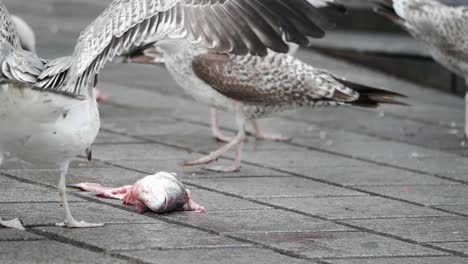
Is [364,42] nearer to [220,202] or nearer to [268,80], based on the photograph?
[268,80]

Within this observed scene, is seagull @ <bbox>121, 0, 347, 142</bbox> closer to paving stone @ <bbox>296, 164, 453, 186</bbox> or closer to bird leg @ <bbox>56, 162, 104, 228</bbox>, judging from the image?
paving stone @ <bbox>296, 164, 453, 186</bbox>

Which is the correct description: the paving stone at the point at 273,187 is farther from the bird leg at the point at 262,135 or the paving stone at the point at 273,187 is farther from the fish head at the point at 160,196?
the bird leg at the point at 262,135

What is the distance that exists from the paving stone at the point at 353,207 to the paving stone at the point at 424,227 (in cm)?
14

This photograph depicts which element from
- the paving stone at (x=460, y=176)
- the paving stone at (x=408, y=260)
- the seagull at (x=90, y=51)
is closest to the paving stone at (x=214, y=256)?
the paving stone at (x=408, y=260)

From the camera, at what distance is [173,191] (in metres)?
6.71

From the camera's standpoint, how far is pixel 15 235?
5.98 meters

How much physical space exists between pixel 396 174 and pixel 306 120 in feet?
7.57

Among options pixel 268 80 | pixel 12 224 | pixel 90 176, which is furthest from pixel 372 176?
pixel 12 224

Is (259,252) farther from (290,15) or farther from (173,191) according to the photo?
(290,15)

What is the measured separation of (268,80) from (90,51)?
2.51m

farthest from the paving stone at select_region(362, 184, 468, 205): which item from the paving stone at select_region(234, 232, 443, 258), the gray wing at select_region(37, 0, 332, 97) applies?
the gray wing at select_region(37, 0, 332, 97)

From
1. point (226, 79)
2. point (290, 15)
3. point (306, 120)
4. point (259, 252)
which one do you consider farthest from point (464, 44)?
point (259, 252)

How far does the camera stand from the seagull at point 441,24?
398 inches

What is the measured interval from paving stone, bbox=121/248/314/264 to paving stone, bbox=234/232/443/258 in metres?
0.18
